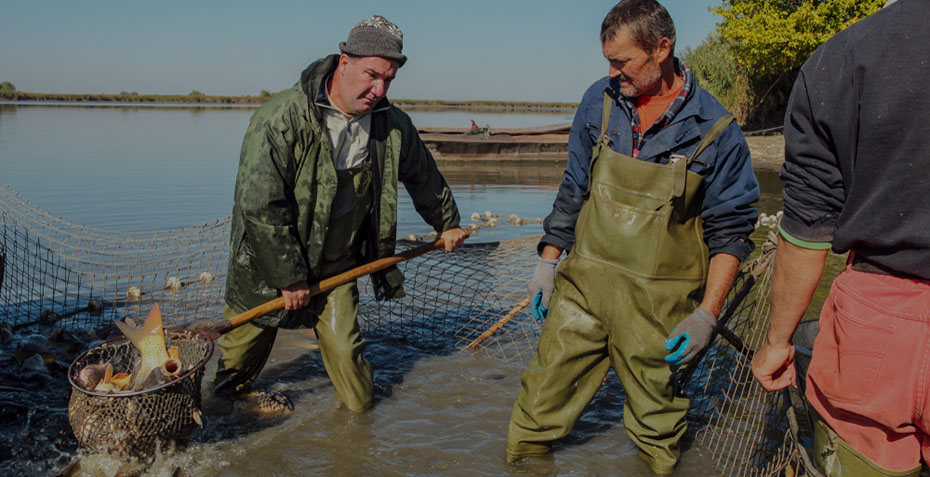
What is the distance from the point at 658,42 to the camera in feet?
9.25

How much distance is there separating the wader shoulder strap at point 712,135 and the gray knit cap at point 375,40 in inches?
60.1

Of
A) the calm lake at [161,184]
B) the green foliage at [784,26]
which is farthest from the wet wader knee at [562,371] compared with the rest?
the green foliage at [784,26]

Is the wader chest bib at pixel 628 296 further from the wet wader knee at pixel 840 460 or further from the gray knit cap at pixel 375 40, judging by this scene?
the gray knit cap at pixel 375 40

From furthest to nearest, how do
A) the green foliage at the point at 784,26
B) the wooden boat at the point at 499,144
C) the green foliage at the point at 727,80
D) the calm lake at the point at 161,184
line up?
the green foliage at the point at 727,80 < the green foliage at the point at 784,26 < the wooden boat at the point at 499,144 < the calm lake at the point at 161,184

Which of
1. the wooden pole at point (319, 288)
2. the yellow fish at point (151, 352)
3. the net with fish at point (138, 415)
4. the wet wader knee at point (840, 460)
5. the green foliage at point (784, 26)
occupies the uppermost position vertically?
the green foliage at point (784, 26)

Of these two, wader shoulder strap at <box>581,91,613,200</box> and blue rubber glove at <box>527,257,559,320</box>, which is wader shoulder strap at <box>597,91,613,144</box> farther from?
blue rubber glove at <box>527,257,559,320</box>

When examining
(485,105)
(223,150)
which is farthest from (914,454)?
(485,105)

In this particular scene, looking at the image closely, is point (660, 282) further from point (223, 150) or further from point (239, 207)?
point (223, 150)

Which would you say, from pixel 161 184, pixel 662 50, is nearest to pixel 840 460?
pixel 662 50

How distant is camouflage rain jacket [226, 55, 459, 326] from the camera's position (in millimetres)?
3445

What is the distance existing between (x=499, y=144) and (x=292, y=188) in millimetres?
16263

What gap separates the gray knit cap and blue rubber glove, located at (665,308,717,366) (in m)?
1.86

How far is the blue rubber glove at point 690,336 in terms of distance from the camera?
2.78 m

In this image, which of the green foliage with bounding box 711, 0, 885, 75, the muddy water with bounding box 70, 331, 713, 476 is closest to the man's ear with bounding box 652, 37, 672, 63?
the muddy water with bounding box 70, 331, 713, 476
